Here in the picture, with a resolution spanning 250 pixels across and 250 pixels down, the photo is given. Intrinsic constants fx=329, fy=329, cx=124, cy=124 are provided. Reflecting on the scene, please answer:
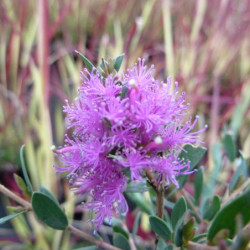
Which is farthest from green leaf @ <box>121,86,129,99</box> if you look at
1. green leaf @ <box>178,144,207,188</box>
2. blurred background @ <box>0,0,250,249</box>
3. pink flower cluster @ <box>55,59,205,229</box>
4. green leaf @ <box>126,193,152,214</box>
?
blurred background @ <box>0,0,250,249</box>

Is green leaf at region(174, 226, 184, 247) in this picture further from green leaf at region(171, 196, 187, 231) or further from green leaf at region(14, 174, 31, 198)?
green leaf at region(14, 174, 31, 198)

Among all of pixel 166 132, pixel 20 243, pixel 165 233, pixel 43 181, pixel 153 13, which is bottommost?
pixel 20 243

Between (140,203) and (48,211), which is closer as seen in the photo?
(48,211)

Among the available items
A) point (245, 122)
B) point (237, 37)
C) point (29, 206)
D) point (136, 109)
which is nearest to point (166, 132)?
point (136, 109)

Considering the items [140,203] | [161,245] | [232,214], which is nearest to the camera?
[232,214]

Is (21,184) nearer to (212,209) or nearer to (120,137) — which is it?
(120,137)

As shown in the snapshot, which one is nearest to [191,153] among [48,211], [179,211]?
[179,211]

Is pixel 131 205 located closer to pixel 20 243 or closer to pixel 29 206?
pixel 20 243
